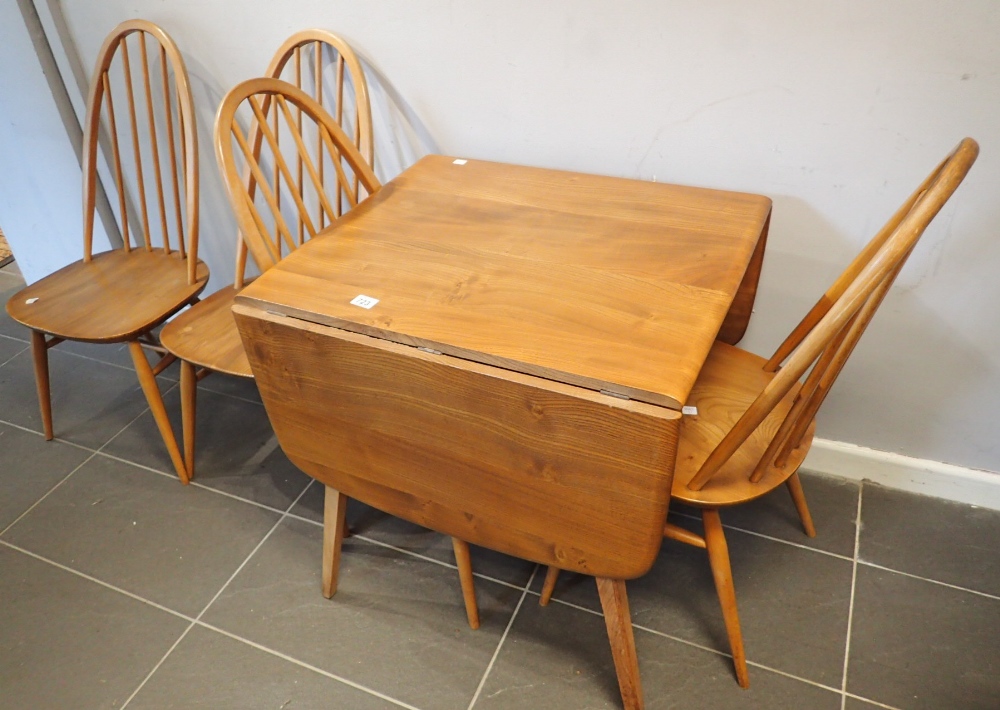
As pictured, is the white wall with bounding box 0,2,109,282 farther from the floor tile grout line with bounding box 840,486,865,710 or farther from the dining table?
the floor tile grout line with bounding box 840,486,865,710

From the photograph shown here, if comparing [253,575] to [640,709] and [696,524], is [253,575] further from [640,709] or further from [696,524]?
[696,524]

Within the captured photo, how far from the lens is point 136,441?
1810 mm

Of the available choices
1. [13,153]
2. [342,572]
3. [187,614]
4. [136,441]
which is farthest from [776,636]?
[13,153]

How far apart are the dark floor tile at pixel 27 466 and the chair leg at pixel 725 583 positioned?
150cm

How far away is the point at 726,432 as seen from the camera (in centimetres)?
118

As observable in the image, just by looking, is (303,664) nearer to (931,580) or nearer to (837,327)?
(837,327)

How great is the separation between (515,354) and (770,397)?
344 millimetres

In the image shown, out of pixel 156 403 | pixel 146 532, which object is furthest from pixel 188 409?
pixel 146 532

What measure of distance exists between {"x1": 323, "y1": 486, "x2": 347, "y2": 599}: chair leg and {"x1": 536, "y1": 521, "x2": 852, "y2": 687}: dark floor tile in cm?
44

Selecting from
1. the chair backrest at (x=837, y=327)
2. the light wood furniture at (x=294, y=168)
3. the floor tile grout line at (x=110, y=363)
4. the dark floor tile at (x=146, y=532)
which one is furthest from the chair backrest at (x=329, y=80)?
the chair backrest at (x=837, y=327)

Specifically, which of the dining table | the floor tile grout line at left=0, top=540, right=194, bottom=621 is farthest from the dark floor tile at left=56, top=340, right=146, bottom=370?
the dining table

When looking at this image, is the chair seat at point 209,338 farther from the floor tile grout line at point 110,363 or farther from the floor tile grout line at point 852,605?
the floor tile grout line at point 852,605

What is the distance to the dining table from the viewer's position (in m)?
0.90

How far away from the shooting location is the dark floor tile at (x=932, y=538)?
139cm
